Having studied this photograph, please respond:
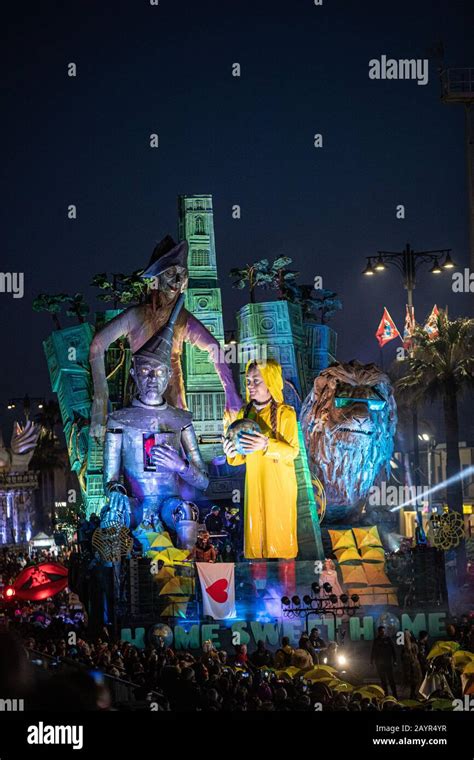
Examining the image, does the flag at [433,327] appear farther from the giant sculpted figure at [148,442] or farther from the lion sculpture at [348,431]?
the giant sculpted figure at [148,442]

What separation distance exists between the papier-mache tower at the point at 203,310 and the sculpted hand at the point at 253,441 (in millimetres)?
12342

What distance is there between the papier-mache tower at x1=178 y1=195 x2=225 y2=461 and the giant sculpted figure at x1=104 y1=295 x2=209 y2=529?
8.60m

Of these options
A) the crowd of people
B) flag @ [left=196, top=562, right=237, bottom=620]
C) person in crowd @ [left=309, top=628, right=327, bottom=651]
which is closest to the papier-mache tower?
the crowd of people

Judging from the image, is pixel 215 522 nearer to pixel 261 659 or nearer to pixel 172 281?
pixel 172 281

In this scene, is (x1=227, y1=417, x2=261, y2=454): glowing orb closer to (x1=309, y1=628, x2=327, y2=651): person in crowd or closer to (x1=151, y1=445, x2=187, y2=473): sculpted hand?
(x1=151, y1=445, x2=187, y2=473): sculpted hand

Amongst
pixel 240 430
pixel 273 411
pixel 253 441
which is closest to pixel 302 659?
pixel 253 441

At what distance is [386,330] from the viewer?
3953 centimetres

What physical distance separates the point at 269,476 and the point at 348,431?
3.48 meters

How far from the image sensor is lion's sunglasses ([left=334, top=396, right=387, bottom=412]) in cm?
2545

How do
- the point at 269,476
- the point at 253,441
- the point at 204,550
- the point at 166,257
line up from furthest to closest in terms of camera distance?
the point at 166,257 < the point at 204,550 < the point at 269,476 < the point at 253,441

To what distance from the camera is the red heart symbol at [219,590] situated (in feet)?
70.8

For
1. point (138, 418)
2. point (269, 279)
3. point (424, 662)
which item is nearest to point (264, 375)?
point (138, 418)

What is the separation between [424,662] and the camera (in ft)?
58.4

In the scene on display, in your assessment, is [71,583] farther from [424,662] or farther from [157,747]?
[157,747]
